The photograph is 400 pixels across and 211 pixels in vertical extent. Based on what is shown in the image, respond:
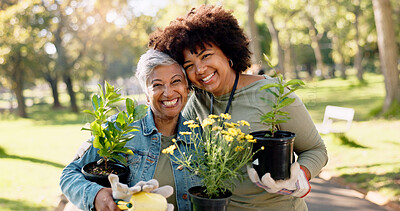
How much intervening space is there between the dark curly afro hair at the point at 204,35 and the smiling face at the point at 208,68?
0.03 metres

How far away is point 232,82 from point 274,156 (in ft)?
2.49

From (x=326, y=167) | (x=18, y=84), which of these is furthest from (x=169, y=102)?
(x=18, y=84)

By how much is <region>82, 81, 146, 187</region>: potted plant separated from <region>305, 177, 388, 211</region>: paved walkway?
151 inches

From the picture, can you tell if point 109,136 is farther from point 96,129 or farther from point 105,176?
point 105,176

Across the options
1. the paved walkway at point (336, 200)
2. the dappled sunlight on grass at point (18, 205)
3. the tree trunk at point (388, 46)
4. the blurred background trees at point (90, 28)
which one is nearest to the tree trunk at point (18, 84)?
the blurred background trees at point (90, 28)

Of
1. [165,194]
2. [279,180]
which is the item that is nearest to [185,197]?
[165,194]

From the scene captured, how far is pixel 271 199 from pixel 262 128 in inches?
16.8

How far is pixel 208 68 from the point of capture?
86.4 inches

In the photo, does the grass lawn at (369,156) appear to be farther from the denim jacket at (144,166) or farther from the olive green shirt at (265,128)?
the denim jacket at (144,166)

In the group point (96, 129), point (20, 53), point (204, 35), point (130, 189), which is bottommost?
point (130, 189)

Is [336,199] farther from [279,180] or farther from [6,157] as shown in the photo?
[6,157]

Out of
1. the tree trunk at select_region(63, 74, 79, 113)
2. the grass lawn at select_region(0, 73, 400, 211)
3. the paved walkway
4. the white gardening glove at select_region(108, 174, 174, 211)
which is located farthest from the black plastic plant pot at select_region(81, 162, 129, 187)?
the tree trunk at select_region(63, 74, 79, 113)

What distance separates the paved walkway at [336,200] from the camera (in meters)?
4.94

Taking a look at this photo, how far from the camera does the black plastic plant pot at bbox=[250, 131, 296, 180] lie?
1698 mm
